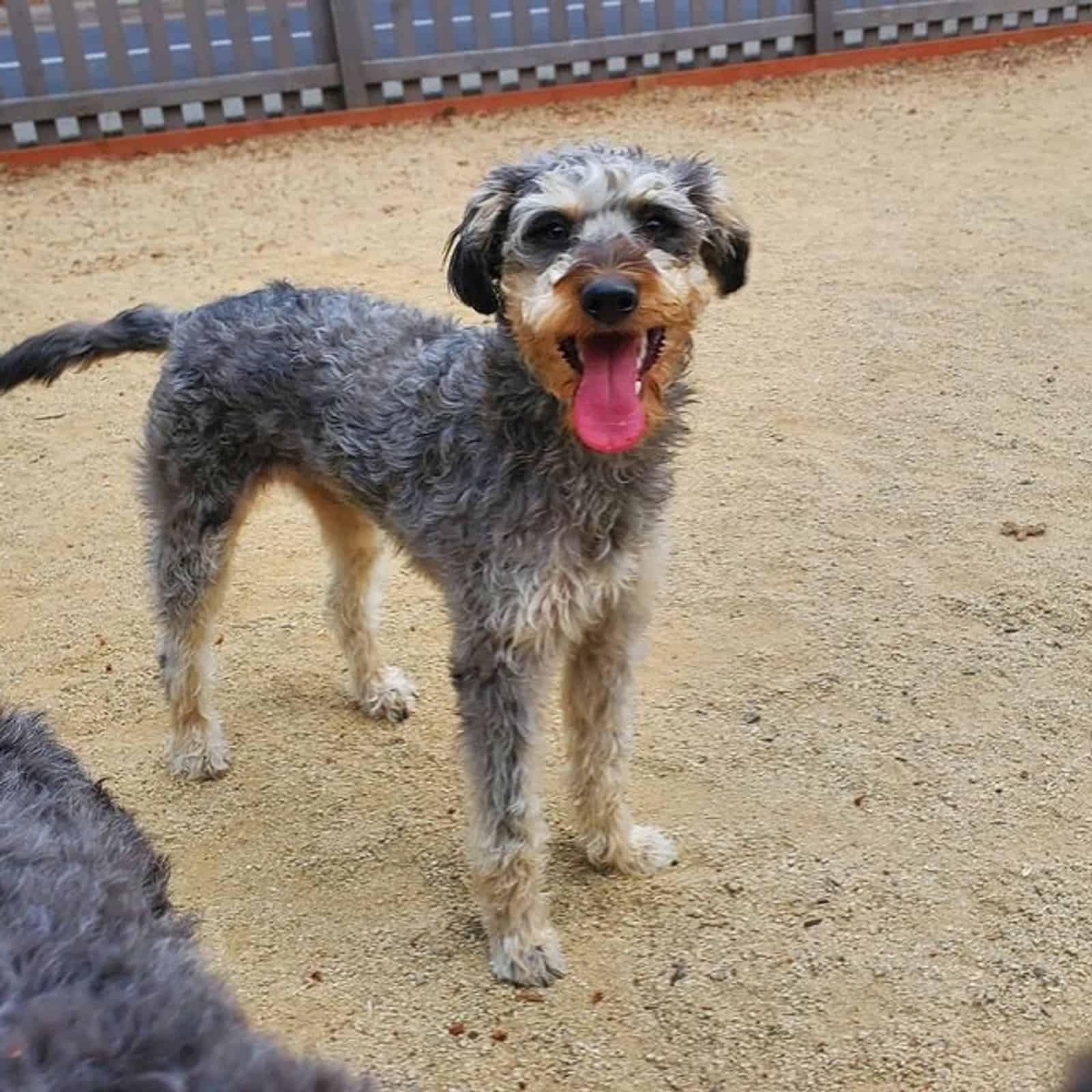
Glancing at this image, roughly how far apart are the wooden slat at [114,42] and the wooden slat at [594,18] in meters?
3.76

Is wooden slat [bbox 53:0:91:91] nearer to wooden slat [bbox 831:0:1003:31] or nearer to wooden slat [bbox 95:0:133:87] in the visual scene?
wooden slat [bbox 95:0:133:87]

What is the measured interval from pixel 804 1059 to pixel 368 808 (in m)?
1.52

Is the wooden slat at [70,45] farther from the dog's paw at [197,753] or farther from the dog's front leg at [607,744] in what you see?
the dog's front leg at [607,744]

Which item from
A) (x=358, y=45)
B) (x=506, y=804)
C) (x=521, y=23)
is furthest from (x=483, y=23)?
(x=506, y=804)

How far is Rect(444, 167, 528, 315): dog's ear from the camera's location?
3018 millimetres

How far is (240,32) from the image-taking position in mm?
10242

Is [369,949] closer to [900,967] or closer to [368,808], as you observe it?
[368,808]

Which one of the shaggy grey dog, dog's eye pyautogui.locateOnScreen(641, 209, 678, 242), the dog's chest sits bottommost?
the dog's chest

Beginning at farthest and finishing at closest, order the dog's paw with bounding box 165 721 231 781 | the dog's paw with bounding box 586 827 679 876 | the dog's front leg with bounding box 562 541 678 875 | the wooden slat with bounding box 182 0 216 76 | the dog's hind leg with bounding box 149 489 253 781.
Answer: the wooden slat with bounding box 182 0 216 76
the dog's paw with bounding box 165 721 231 781
the dog's hind leg with bounding box 149 489 253 781
the dog's paw with bounding box 586 827 679 876
the dog's front leg with bounding box 562 541 678 875

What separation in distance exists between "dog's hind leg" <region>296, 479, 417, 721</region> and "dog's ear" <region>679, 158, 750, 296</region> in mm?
1539

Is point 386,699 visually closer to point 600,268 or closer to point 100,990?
point 600,268

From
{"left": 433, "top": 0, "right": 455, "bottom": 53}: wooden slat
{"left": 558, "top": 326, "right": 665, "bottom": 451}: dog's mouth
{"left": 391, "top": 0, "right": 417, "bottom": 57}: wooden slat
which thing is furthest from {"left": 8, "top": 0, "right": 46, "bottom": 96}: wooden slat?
{"left": 558, "top": 326, "right": 665, "bottom": 451}: dog's mouth

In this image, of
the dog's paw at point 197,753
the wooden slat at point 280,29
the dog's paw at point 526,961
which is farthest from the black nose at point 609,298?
the wooden slat at point 280,29

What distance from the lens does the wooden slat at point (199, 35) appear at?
10133 millimetres
